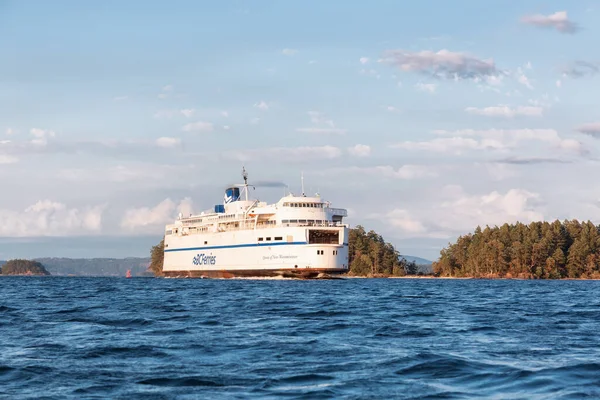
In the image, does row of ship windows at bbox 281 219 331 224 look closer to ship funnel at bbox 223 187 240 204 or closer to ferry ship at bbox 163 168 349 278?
ferry ship at bbox 163 168 349 278

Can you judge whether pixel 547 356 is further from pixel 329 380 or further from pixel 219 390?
pixel 219 390

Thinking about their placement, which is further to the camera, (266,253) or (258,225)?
(258,225)

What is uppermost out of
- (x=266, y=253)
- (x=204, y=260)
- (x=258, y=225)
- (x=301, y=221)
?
(x=301, y=221)

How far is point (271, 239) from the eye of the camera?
4574 inches

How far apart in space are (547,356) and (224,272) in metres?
109

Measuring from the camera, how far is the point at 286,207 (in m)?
117

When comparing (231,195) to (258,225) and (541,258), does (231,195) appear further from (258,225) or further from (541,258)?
(541,258)

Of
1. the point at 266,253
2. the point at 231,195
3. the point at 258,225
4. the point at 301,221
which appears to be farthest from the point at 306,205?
the point at 231,195

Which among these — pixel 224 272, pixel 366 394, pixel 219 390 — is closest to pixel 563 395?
pixel 366 394

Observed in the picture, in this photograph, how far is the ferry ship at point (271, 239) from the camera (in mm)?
112938

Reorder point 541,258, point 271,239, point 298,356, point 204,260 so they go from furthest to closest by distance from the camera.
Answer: point 541,258
point 204,260
point 271,239
point 298,356

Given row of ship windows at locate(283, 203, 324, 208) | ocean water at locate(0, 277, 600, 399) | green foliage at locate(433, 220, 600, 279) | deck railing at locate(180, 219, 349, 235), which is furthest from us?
green foliage at locate(433, 220, 600, 279)

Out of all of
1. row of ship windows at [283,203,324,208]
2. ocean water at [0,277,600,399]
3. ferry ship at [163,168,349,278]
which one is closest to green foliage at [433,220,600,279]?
ferry ship at [163,168,349,278]

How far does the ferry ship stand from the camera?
11294cm
